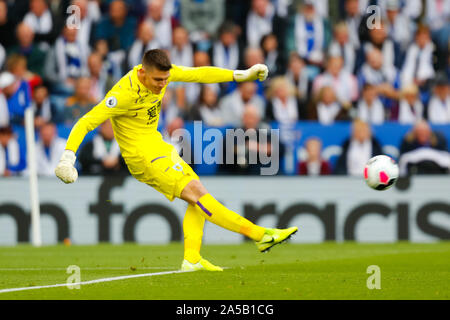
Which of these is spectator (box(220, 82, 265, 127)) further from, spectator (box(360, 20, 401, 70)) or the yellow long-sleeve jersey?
the yellow long-sleeve jersey

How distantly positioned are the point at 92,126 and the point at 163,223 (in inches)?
286

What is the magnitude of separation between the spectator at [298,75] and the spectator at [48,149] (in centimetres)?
456

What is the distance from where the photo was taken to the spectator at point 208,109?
1709 cm

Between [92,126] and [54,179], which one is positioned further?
[54,179]

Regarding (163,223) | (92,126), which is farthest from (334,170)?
(92,126)

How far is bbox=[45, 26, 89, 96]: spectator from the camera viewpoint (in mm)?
18703

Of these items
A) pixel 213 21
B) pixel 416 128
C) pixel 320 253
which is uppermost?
pixel 213 21

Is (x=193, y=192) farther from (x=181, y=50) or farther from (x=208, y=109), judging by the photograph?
(x=181, y=50)

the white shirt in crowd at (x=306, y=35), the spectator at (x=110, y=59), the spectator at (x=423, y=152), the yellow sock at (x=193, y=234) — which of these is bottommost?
the yellow sock at (x=193, y=234)

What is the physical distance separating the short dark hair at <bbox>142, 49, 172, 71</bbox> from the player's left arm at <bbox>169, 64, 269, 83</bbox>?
414 mm

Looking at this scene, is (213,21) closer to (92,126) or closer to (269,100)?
(269,100)

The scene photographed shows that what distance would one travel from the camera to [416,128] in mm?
16859

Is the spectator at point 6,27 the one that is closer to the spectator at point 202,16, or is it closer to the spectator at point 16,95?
the spectator at point 16,95

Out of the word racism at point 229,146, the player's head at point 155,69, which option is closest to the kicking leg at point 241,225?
the player's head at point 155,69
